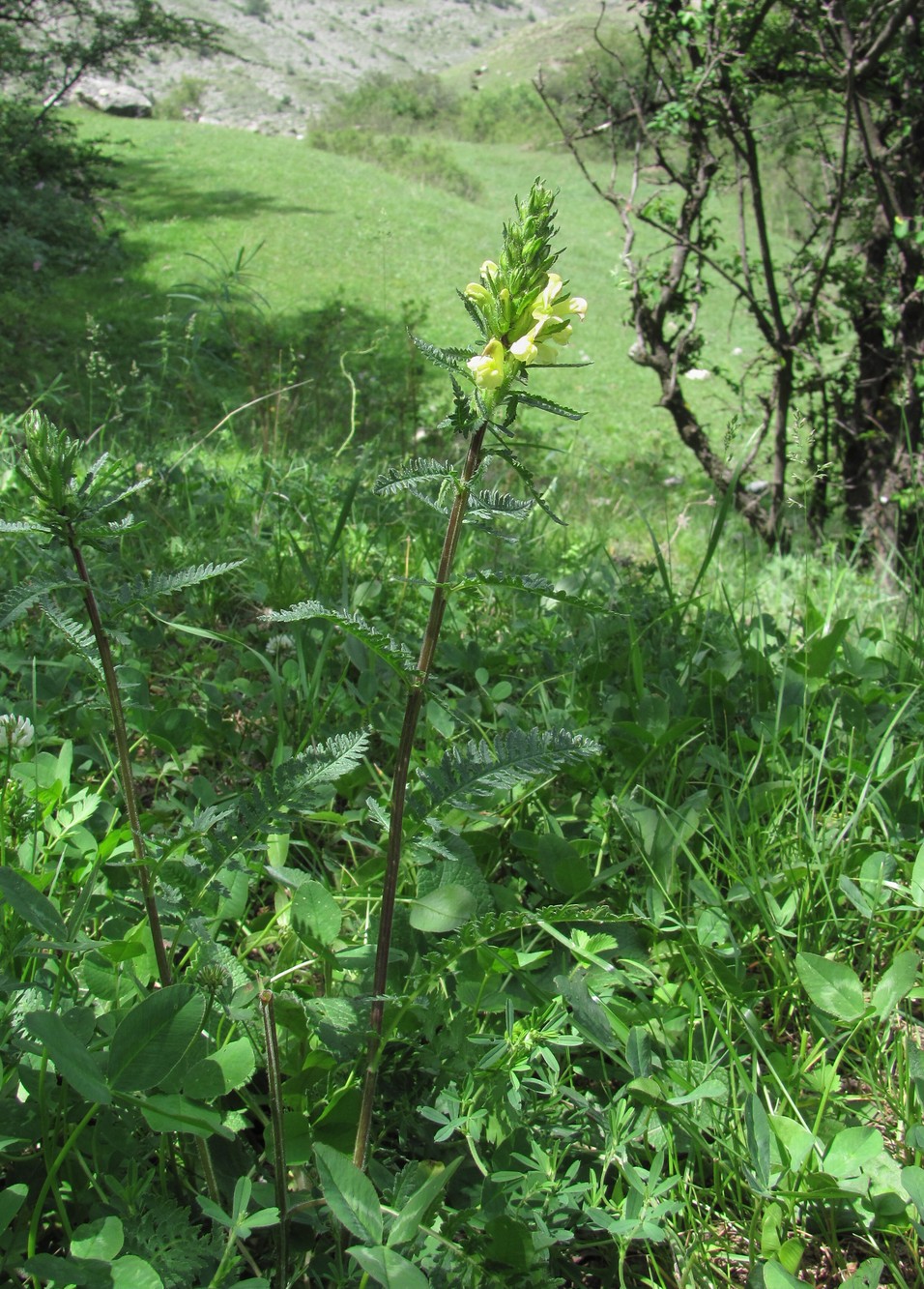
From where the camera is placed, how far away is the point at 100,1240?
32.8 inches

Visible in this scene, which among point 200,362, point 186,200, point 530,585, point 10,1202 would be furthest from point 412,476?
point 186,200

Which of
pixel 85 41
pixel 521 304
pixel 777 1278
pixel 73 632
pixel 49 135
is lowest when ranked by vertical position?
pixel 777 1278

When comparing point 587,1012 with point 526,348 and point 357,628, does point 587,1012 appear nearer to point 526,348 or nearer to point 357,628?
point 357,628

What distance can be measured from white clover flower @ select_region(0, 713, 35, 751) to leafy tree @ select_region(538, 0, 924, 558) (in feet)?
12.6

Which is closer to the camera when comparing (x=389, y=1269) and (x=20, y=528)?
(x=389, y=1269)

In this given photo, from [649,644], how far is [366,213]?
16.3 metres

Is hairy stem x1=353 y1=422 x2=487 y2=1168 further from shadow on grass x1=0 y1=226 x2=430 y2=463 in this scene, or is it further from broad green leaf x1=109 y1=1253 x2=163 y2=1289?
shadow on grass x1=0 y1=226 x2=430 y2=463

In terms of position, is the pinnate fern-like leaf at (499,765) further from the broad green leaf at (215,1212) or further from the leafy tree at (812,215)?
the leafy tree at (812,215)

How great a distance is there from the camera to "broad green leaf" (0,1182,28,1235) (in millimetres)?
793

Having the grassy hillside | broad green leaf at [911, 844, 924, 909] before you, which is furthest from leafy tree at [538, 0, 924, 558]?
broad green leaf at [911, 844, 924, 909]

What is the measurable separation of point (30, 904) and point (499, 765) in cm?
54

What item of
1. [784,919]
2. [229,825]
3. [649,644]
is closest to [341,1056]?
[229,825]

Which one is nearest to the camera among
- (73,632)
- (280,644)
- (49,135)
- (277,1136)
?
(277,1136)

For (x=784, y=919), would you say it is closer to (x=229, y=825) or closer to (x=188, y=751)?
(x=229, y=825)
